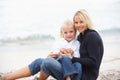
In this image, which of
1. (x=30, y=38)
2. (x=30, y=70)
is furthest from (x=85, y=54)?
(x=30, y=38)

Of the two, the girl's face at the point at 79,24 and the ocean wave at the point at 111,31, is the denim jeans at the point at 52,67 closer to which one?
the girl's face at the point at 79,24

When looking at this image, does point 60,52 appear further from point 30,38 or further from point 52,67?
point 30,38

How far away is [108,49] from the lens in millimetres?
4797

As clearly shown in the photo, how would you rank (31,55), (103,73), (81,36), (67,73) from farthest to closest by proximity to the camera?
(31,55), (103,73), (81,36), (67,73)

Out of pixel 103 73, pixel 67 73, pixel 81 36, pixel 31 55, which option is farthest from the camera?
pixel 31 55

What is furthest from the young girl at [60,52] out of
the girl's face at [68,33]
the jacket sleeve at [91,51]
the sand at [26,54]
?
the sand at [26,54]

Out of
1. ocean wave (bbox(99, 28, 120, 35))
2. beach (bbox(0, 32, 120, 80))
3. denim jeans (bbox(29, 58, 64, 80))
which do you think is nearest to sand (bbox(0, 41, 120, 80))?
beach (bbox(0, 32, 120, 80))

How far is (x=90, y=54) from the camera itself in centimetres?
275

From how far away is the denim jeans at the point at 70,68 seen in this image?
2.68 m

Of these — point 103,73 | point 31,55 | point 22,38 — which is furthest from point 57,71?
point 22,38

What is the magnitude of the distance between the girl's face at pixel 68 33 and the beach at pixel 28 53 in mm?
1771

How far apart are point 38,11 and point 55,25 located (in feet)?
0.94

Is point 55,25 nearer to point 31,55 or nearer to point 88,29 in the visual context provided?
point 31,55

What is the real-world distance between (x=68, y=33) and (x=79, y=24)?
109 millimetres
